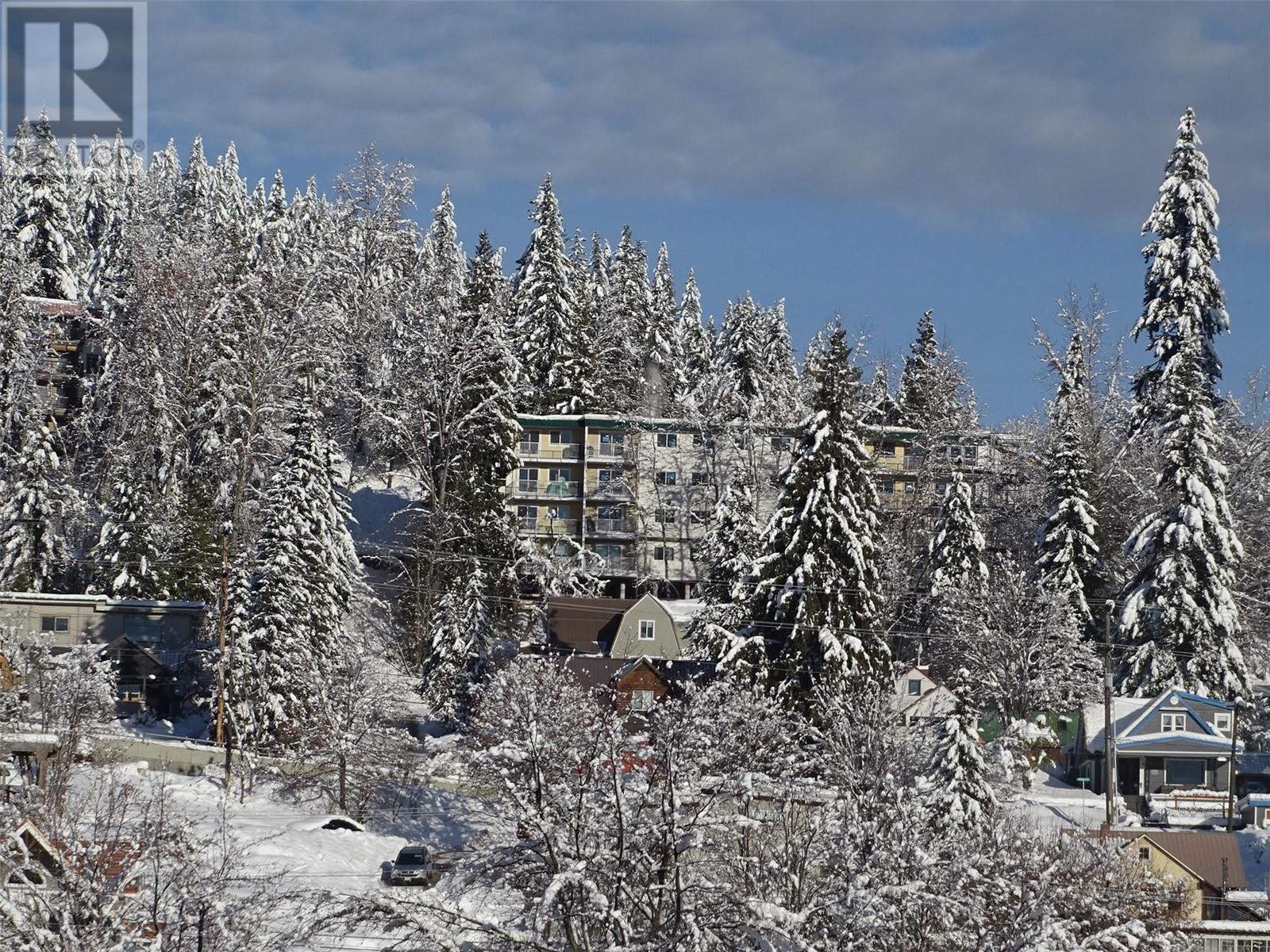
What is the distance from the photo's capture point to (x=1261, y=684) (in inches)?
2849

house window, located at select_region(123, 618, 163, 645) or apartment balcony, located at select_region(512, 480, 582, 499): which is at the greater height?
apartment balcony, located at select_region(512, 480, 582, 499)

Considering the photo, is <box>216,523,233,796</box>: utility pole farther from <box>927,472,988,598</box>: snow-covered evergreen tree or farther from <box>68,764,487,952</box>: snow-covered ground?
<box>927,472,988,598</box>: snow-covered evergreen tree

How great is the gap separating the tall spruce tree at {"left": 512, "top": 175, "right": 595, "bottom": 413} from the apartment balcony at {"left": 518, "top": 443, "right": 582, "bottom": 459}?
3252 mm

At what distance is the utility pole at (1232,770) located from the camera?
53.7 m

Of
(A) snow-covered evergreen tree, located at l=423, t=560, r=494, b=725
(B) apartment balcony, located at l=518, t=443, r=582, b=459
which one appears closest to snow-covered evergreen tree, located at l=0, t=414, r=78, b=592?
(A) snow-covered evergreen tree, located at l=423, t=560, r=494, b=725

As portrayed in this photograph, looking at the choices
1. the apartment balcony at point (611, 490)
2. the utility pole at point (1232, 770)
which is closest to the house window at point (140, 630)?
the apartment balcony at point (611, 490)

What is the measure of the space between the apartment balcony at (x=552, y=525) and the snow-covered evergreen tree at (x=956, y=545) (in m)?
22.8

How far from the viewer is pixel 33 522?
69750mm

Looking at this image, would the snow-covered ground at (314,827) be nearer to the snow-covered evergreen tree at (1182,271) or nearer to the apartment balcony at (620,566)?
the apartment balcony at (620,566)

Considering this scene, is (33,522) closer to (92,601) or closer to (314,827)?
(92,601)

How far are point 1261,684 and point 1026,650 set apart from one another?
16648 millimetres

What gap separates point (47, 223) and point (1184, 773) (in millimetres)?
79905

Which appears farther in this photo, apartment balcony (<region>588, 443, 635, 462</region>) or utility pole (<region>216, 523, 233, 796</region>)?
apartment balcony (<region>588, 443, 635, 462</region>)

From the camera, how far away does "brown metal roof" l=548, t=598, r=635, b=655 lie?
72.2 meters
